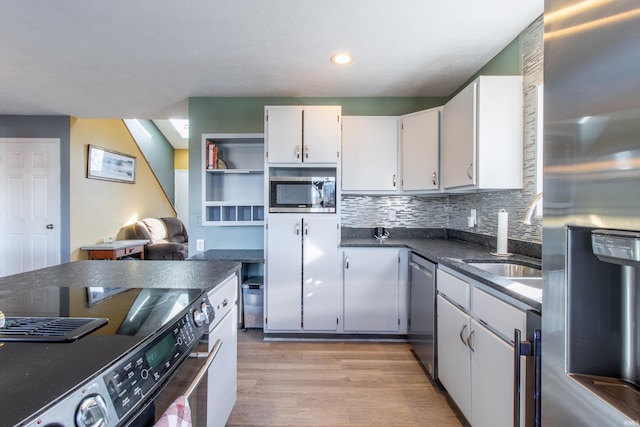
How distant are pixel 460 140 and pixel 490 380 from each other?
1.62m

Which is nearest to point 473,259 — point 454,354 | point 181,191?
point 454,354

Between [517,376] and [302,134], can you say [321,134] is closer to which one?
[302,134]

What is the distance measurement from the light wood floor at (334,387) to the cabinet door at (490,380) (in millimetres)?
384

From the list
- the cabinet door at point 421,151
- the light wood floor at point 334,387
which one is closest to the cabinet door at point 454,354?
the light wood floor at point 334,387

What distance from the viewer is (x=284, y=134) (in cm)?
267

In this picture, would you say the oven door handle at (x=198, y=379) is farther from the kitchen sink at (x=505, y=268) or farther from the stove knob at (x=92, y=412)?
the kitchen sink at (x=505, y=268)

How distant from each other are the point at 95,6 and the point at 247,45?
2.98 feet

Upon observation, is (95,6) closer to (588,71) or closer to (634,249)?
(588,71)

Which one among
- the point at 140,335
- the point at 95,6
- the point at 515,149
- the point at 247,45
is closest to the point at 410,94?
the point at 515,149

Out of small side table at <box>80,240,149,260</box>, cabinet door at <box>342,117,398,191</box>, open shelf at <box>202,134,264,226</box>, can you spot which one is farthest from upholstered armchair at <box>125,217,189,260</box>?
cabinet door at <box>342,117,398,191</box>

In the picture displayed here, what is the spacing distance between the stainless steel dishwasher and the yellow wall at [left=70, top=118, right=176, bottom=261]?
440 cm

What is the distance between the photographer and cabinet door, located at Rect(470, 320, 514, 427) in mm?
1199

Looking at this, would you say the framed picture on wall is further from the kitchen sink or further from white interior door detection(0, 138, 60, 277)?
the kitchen sink

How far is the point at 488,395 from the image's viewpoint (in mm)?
1338
